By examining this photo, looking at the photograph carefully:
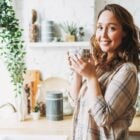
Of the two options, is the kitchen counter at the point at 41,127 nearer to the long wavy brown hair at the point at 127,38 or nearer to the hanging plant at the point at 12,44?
the hanging plant at the point at 12,44

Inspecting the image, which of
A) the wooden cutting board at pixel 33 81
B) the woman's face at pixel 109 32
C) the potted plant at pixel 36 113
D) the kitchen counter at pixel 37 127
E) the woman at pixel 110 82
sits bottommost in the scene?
the kitchen counter at pixel 37 127

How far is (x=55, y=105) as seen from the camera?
2.20 meters

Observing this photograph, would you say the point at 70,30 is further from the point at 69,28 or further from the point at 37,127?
the point at 37,127

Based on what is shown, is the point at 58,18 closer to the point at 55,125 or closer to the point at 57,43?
the point at 57,43

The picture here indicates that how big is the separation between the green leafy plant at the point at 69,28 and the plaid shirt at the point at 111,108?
112cm

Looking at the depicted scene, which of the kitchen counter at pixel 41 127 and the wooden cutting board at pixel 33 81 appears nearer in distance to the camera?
the kitchen counter at pixel 41 127

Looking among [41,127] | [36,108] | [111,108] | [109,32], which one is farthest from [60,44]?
[111,108]

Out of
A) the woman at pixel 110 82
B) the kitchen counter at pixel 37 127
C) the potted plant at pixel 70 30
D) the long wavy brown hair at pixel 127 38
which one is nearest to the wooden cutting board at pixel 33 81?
the kitchen counter at pixel 37 127

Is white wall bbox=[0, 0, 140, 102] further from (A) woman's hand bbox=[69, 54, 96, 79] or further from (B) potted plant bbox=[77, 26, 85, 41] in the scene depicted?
(A) woman's hand bbox=[69, 54, 96, 79]

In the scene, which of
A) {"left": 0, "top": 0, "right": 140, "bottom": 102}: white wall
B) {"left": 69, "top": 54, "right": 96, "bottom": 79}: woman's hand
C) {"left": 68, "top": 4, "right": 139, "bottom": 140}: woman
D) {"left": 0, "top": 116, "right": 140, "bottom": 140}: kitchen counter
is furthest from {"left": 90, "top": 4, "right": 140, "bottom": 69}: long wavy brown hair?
{"left": 0, "top": 0, "right": 140, "bottom": 102}: white wall

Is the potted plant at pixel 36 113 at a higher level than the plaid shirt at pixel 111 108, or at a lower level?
lower

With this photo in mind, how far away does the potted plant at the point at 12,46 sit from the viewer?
223 centimetres

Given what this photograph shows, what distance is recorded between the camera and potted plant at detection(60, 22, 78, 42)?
90.1 inches

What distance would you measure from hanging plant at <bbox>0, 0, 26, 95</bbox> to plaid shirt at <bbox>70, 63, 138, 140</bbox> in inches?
43.7
